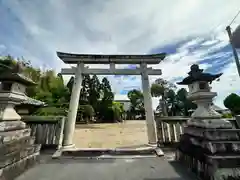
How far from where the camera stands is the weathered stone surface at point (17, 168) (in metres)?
2.32

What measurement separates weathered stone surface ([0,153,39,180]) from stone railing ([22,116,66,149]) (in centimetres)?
122

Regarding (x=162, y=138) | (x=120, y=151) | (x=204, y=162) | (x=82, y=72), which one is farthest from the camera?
(x=82, y=72)

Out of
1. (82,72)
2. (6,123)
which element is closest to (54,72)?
(82,72)

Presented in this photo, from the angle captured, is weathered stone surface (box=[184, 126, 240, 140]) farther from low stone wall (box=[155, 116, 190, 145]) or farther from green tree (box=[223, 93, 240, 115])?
green tree (box=[223, 93, 240, 115])

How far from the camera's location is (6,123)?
280 cm

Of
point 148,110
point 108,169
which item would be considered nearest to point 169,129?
point 148,110

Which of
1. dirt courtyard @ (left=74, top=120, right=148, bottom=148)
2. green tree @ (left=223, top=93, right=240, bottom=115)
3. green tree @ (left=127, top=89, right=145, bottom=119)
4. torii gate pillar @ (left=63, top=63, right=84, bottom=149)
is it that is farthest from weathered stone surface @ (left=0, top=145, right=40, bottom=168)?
green tree @ (left=127, top=89, right=145, bottom=119)

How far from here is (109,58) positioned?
18.7 ft

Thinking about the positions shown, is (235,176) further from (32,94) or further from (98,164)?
(32,94)

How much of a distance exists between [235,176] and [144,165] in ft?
5.80

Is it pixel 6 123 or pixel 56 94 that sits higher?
pixel 56 94

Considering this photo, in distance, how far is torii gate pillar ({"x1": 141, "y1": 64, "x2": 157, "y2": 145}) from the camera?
16.0 feet

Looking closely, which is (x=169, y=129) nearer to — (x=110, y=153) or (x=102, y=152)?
(x=110, y=153)

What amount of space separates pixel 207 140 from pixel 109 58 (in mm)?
4445
